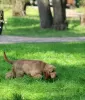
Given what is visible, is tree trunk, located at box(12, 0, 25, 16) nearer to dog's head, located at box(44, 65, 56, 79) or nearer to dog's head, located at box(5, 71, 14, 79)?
dog's head, located at box(5, 71, 14, 79)

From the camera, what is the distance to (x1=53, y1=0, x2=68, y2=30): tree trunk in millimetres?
26969

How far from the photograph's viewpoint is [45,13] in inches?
1088

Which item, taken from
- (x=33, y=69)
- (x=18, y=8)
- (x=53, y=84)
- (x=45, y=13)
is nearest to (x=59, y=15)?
(x=45, y=13)

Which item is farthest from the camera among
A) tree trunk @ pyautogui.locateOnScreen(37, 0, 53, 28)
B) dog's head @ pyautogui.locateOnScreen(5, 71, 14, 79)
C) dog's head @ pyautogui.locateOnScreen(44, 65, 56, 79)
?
tree trunk @ pyautogui.locateOnScreen(37, 0, 53, 28)

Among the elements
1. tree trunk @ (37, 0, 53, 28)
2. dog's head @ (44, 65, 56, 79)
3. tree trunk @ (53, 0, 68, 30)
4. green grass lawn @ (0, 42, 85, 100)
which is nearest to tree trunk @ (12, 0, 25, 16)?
tree trunk @ (37, 0, 53, 28)

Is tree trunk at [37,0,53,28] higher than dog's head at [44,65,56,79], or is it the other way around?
dog's head at [44,65,56,79]

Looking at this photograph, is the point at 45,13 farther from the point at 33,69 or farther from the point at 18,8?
the point at 33,69

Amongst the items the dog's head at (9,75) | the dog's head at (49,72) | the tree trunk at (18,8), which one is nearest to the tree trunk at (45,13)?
the tree trunk at (18,8)

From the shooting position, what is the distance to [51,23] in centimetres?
2789

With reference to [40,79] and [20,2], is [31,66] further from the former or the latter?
[20,2]

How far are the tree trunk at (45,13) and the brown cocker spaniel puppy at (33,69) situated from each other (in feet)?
62.6

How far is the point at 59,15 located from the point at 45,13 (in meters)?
0.93

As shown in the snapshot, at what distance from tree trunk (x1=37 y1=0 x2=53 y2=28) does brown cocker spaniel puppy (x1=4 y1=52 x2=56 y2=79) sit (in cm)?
1908

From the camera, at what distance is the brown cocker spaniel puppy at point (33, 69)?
26.9 ft
